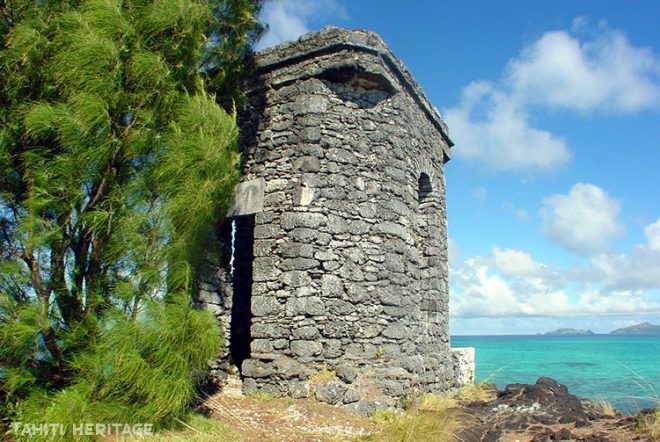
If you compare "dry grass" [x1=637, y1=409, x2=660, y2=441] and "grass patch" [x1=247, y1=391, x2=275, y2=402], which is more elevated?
"grass patch" [x1=247, y1=391, x2=275, y2=402]

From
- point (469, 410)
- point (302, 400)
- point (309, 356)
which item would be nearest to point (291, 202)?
point (309, 356)

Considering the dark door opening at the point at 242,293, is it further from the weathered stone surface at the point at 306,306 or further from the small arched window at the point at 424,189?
the small arched window at the point at 424,189

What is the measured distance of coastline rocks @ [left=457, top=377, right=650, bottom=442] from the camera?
21.1ft

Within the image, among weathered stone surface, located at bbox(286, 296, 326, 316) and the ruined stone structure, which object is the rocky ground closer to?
Answer: the ruined stone structure

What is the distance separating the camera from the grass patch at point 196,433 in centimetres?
534

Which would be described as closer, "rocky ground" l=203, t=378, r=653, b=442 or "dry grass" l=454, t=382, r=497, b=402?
"rocky ground" l=203, t=378, r=653, b=442

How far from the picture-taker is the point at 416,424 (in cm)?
600

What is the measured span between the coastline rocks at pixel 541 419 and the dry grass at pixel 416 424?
8.4 inches

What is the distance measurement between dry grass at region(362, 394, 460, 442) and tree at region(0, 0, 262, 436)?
2167mm

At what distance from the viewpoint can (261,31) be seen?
817cm

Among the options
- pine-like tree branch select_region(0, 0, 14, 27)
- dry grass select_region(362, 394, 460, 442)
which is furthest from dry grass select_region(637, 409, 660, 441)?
pine-like tree branch select_region(0, 0, 14, 27)

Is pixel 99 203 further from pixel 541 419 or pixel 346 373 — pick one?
pixel 541 419

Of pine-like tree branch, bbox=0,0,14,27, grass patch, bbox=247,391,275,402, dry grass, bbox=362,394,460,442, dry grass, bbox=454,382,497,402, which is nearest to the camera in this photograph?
dry grass, bbox=362,394,460,442

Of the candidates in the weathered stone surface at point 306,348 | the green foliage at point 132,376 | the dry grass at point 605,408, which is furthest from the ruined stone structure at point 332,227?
the dry grass at point 605,408
